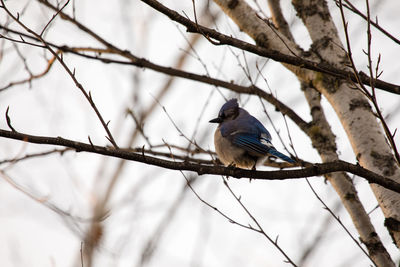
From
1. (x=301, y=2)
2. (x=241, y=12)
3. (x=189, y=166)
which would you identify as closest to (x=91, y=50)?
(x=241, y=12)

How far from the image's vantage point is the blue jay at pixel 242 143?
13.4 ft

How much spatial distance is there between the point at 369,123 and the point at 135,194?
571cm

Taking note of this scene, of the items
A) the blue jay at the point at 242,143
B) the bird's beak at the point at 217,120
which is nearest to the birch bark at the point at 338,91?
the blue jay at the point at 242,143

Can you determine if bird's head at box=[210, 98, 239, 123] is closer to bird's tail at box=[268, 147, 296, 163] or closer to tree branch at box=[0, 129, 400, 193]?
bird's tail at box=[268, 147, 296, 163]

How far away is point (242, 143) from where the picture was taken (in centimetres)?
419

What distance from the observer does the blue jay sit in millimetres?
4098

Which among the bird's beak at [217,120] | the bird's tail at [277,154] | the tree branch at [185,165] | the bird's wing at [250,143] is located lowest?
the tree branch at [185,165]

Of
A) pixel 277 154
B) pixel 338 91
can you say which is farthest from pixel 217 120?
pixel 338 91

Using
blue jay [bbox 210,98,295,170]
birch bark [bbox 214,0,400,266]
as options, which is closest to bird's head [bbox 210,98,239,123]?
blue jay [bbox 210,98,295,170]

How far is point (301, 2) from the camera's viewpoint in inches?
172

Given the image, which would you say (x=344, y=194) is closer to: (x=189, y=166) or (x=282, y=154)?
(x=282, y=154)

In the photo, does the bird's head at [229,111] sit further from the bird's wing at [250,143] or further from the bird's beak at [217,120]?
the bird's wing at [250,143]

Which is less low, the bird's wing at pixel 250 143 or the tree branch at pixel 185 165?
the bird's wing at pixel 250 143

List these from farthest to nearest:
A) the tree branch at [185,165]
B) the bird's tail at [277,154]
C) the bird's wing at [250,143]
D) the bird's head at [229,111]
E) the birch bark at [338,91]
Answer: the bird's head at [229,111]
the bird's wing at [250,143]
the bird's tail at [277,154]
the birch bark at [338,91]
the tree branch at [185,165]
